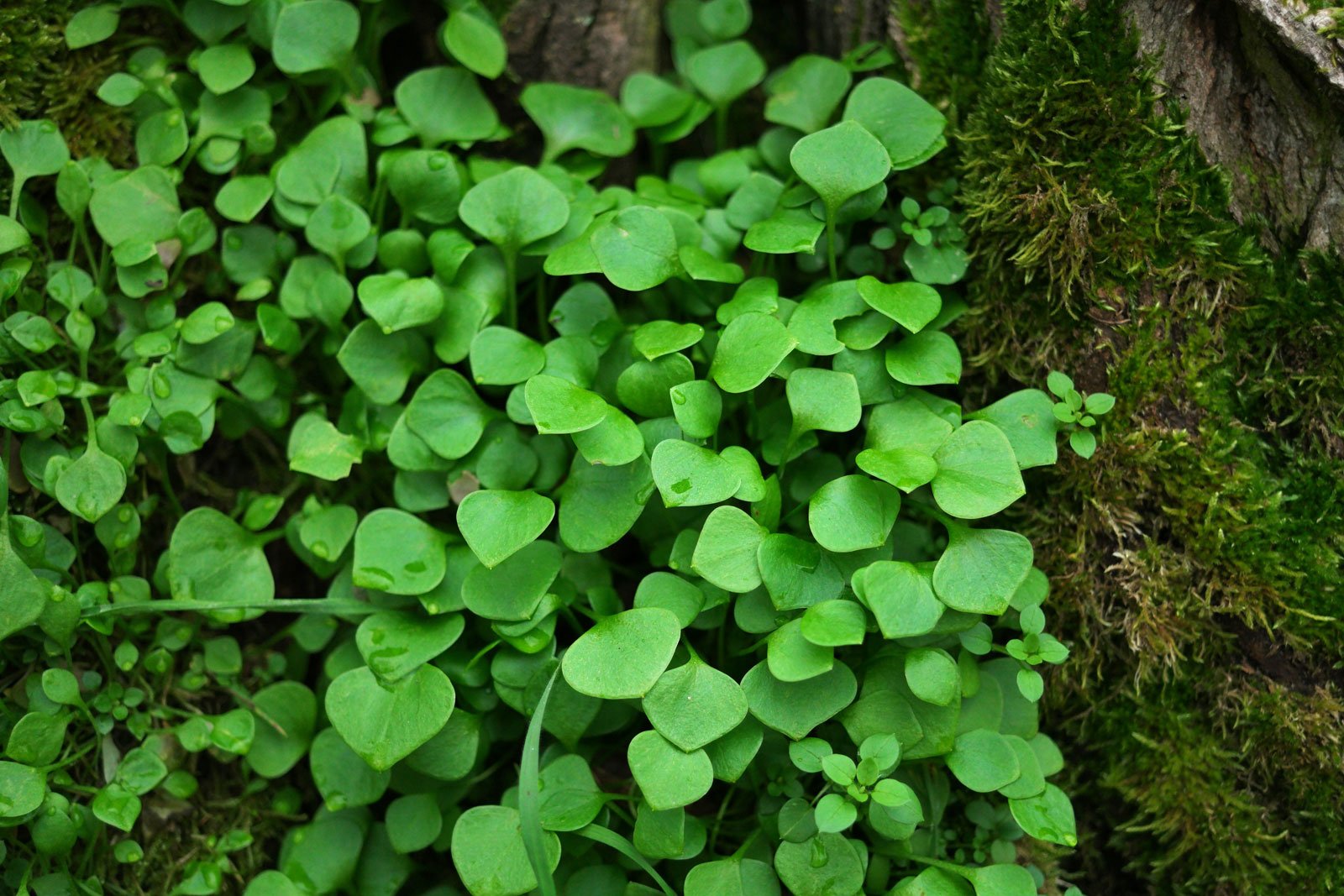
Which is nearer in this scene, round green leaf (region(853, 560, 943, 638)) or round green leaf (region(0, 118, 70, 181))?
round green leaf (region(853, 560, 943, 638))

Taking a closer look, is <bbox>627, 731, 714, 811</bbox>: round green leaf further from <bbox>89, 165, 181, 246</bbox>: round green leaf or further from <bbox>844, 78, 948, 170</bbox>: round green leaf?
<bbox>89, 165, 181, 246</bbox>: round green leaf

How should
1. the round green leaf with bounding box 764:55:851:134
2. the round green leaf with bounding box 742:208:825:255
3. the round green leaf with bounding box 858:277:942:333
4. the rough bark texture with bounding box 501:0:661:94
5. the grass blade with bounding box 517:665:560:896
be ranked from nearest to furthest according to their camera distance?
1. the grass blade with bounding box 517:665:560:896
2. the round green leaf with bounding box 858:277:942:333
3. the round green leaf with bounding box 742:208:825:255
4. the round green leaf with bounding box 764:55:851:134
5. the rough bark texture with bounding box 501:0:661:94

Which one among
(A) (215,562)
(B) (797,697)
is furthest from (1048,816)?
(A) (215,562)

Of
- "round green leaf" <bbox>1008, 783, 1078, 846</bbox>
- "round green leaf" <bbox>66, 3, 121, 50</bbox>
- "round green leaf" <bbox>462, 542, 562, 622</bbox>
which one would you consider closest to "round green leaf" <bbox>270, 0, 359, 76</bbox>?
"round green leaf" <bbox>66, 3, 121, 50</bbox>

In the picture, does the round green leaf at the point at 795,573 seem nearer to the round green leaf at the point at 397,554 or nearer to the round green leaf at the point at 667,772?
the round green leaf at the point at 667,772

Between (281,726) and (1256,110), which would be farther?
(281,726)

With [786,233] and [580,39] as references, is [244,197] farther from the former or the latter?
[786,233]
